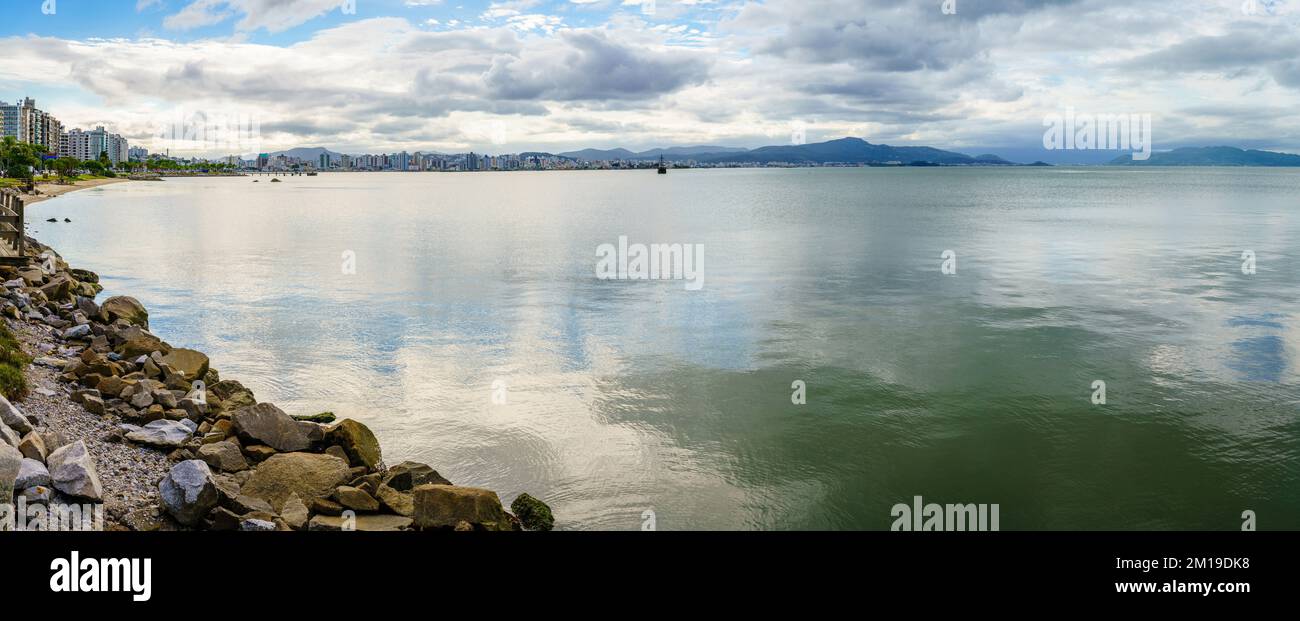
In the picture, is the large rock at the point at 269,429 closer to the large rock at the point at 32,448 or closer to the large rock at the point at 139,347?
the large rock at the point at 32,448

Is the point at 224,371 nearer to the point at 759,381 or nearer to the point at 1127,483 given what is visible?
the point at 759,381

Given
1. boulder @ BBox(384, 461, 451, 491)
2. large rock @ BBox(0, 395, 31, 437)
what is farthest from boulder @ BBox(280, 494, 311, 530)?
large rock @ BBox(0, 395, 31, 437)

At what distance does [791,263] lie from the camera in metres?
49.5

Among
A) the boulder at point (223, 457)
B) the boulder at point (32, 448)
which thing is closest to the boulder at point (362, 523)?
the boulder at point (223, 457)

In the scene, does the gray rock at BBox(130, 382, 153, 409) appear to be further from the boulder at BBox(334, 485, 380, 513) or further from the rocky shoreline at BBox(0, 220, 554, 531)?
the boulder at BBox(334, 485, 380, 513)

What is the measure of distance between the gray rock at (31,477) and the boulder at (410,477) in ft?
15.8

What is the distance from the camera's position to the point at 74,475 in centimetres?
1169

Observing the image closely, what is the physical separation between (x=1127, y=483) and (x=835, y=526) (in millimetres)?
5947

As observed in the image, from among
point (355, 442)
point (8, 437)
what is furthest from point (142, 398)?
point (8, 437)

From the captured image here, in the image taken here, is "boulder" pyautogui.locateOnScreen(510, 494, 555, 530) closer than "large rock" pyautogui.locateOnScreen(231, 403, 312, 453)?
Yes

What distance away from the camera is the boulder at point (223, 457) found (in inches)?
587

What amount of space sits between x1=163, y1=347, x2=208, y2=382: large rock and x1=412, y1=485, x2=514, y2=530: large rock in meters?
10.3

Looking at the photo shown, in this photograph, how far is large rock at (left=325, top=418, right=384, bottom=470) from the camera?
52.1 feet
